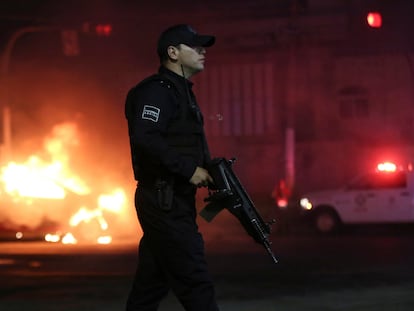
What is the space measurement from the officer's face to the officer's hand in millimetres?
552

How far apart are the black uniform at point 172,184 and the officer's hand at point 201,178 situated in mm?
27

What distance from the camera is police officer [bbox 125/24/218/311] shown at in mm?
4602

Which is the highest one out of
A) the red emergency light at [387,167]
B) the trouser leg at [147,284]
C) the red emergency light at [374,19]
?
the red emergency light at [374,19]

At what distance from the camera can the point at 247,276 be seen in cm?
978

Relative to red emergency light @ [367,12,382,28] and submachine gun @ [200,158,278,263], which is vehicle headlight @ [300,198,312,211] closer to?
red emergency light @ [367,12,382,28]

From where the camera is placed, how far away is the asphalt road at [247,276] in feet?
25.8

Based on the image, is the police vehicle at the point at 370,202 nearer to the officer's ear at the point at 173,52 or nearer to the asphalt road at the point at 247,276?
the asphalt road at the point at 247,276

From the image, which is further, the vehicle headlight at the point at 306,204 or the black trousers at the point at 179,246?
the vehicle headlight at the point at 306,204

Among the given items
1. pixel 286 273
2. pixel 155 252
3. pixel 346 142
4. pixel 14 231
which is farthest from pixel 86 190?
pixel 346 142

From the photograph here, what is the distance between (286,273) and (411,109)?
1841 centimetres

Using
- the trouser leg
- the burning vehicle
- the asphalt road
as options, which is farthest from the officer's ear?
the burning vehicle

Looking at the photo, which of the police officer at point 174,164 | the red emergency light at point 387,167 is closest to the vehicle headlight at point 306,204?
the red emergency light at point 387,167

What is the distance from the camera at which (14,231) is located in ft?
46.0

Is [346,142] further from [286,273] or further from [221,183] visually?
[221,183]
